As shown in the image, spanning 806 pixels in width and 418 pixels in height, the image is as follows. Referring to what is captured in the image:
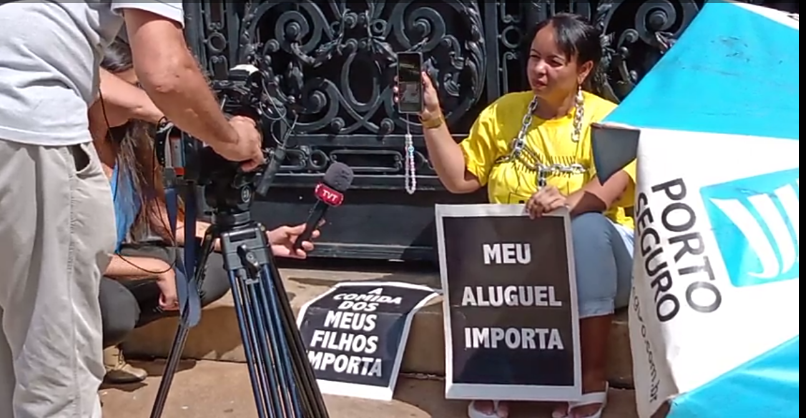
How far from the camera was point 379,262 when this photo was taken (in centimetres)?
375

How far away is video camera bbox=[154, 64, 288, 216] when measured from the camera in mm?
2182

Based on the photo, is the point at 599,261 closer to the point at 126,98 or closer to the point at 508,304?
the point at 508,304

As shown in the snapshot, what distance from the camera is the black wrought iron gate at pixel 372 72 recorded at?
3.37 metres

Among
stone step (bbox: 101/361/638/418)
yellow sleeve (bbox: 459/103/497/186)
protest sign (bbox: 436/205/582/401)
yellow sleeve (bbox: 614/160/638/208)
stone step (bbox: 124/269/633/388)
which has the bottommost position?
stone step (bbox: 101/361/638/418)

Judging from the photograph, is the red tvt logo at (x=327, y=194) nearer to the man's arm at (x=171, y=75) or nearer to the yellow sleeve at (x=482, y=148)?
the man's arm at (x=171, y=75)

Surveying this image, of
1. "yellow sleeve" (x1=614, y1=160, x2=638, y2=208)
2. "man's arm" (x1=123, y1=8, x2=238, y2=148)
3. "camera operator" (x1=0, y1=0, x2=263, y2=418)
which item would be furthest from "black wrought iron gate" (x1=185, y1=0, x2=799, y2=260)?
"man's arm" (x1=123, y1=8, x2=238, y2=148)

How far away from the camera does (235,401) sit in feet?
10.4

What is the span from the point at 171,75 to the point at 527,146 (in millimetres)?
1293

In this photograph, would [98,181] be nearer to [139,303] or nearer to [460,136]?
[139,303]

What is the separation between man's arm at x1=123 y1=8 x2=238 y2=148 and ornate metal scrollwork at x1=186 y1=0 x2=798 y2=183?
1.56 meters

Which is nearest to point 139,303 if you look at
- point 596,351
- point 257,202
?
point 257,202

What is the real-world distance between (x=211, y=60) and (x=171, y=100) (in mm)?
1837

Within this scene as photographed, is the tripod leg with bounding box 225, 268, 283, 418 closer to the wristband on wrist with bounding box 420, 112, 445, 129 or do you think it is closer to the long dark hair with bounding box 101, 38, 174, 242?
the long dark hair with bounding box 101, 38, 174, 242

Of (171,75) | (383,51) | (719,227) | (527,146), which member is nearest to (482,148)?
(527,146)
